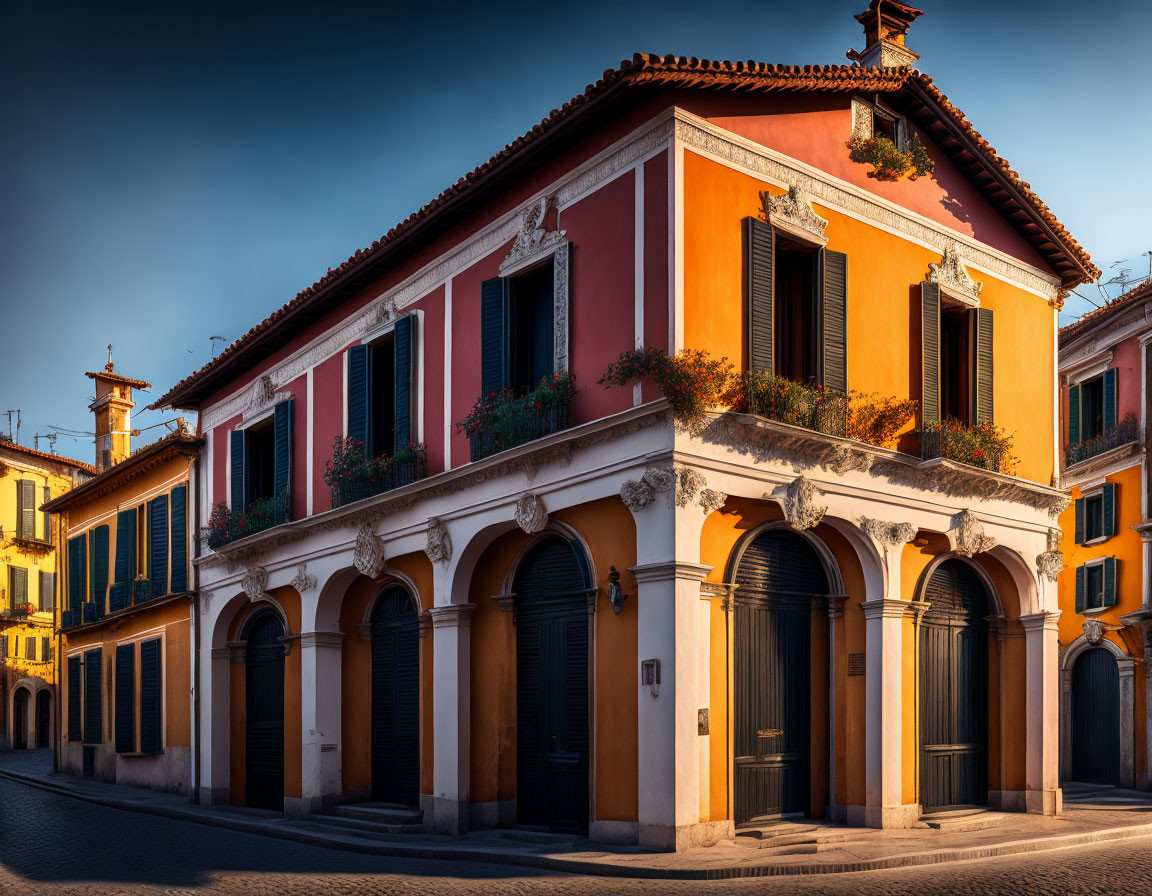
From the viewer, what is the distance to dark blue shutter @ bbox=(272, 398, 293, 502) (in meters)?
21.2

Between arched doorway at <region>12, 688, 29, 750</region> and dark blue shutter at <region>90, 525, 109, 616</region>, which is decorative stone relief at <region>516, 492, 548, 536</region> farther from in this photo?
arched doorway at <region>12, 688, 29, 750</region>

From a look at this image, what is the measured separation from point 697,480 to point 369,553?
22.4 feet

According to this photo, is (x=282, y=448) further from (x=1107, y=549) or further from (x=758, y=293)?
(x=1107, y=549)

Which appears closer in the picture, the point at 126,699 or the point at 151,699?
the point at 151,699

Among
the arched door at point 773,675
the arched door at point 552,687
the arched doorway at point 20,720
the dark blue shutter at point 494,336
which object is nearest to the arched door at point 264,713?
the arched door at point 552,687

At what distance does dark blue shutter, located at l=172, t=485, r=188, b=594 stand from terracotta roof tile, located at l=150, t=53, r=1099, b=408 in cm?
382

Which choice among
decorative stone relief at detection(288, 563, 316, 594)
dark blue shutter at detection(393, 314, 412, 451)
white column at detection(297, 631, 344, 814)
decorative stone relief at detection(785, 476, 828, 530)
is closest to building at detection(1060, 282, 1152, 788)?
decorative stone relief at detection(785, 476, 828, 530)

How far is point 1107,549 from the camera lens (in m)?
26.4

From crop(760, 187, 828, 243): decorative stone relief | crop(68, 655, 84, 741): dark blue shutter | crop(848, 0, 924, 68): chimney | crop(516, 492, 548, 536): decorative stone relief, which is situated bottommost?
crop(68, 655, 84, 741): dark blue shutter

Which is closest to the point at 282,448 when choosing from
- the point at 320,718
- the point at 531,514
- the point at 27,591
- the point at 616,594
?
the point at 320,718

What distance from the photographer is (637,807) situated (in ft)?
43.1

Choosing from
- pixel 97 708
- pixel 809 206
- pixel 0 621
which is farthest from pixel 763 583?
pixel 0 621

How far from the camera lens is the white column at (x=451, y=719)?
15.6 metres

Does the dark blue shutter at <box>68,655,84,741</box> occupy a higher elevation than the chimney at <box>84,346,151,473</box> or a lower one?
lower
